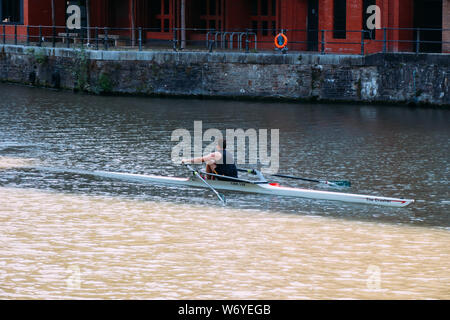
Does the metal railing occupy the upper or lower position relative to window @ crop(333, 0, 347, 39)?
lower

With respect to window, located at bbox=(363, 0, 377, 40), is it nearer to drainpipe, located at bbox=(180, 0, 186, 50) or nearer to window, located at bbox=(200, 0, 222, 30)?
drainpipe, located at bbox=(180, 0, 186, 50)

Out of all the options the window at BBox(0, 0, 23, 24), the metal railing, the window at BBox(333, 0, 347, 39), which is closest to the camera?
the metal railing

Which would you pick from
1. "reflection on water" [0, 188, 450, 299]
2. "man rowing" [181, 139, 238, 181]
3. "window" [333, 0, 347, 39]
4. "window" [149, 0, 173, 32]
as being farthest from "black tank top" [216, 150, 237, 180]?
"window" [149, 0, 173, 32]

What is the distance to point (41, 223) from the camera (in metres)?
14.6

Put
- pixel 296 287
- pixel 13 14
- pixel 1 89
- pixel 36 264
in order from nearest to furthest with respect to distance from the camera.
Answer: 1. pixel 296 287
2. pixel 36 264
3. pixel 1 89
4. pixel 13 14

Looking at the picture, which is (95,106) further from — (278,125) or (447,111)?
(447,111)

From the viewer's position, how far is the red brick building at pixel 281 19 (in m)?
33.9

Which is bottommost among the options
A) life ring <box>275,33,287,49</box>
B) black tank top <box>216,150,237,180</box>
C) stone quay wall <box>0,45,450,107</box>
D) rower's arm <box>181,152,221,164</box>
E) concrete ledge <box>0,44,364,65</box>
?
black tank top <box>216,150,237,180</box>

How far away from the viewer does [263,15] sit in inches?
1598

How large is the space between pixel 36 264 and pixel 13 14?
109 feet

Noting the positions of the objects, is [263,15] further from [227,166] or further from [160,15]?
[227,166]

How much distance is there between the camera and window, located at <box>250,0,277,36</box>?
40.2m

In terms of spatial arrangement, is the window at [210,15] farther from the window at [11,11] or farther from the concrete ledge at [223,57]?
the window at [11,11]

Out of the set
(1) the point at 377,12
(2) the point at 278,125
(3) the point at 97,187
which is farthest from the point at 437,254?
(1) the point at 377,12
